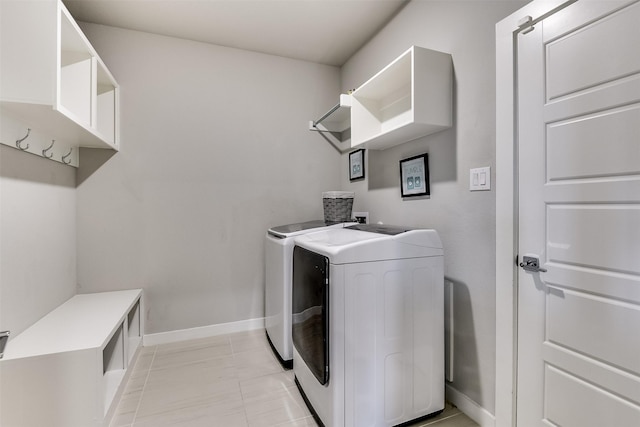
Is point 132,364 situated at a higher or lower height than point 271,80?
lower

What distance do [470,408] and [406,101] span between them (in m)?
1.88

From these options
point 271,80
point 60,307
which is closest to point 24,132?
point 60,307

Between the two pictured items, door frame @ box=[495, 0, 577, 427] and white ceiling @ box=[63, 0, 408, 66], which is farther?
white ceiling @ box=[63, 0, 408, 66]

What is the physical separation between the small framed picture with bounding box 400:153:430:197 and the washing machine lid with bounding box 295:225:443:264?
0.47 m

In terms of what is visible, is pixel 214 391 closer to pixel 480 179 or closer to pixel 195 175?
pixel 195 175

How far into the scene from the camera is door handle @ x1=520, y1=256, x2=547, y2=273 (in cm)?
130

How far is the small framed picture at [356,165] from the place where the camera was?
8.90ft

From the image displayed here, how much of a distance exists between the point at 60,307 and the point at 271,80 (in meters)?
2.40

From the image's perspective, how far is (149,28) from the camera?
7.80 ft

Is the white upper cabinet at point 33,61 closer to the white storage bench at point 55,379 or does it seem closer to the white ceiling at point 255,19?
the white ceiling at point 255,19

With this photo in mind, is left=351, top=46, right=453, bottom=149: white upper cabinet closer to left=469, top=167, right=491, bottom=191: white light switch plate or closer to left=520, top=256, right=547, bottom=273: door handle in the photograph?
left=469, top=167, right=491, bottom=191: white light switch plate

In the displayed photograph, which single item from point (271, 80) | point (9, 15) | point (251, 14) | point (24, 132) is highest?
point (251, 14)

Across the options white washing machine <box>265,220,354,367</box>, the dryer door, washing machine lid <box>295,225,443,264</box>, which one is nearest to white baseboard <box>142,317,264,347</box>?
white washing machine <box>265,220,354,367</box>

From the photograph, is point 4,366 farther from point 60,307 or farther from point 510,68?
point 510,68
